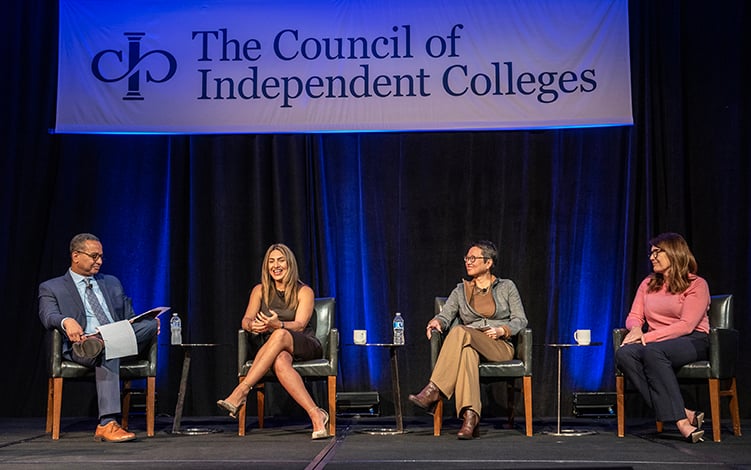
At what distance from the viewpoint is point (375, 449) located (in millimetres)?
4102

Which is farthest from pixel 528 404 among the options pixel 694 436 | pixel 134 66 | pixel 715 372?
pixel 134 66

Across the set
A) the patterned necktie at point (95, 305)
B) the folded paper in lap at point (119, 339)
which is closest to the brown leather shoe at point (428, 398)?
the folded paper in lap at point (119, 339)

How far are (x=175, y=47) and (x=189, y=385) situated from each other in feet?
7.23

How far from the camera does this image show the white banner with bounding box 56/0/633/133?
5836 millimetres

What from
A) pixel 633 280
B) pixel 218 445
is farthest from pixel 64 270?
pixel 633 280

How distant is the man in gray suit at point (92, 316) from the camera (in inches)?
179

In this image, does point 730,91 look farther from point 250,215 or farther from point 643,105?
point 250,215

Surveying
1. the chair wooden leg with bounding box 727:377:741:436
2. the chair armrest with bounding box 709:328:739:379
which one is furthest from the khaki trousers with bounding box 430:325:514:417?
the chair wooden leg with bounding box 727:377:741:436

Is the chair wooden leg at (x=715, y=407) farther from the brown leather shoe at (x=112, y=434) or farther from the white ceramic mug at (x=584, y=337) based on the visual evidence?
the brown leather shoe at (x=112, y=434)

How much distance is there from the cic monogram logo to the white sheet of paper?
1.95 metres

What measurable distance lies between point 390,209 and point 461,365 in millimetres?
1545

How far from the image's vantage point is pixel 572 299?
5.79m

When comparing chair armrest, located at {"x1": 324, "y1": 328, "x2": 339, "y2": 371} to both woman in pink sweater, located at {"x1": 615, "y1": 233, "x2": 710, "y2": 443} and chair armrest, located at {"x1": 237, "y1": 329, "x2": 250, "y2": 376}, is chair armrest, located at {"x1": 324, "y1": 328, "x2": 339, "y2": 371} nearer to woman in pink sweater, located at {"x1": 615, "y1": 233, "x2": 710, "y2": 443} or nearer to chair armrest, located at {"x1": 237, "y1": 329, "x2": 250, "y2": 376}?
chair armrest, located at {"x1": 237, "y1": 329, "x2": 250, "y2": 376}

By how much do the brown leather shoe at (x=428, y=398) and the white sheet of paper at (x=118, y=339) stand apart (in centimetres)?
143
